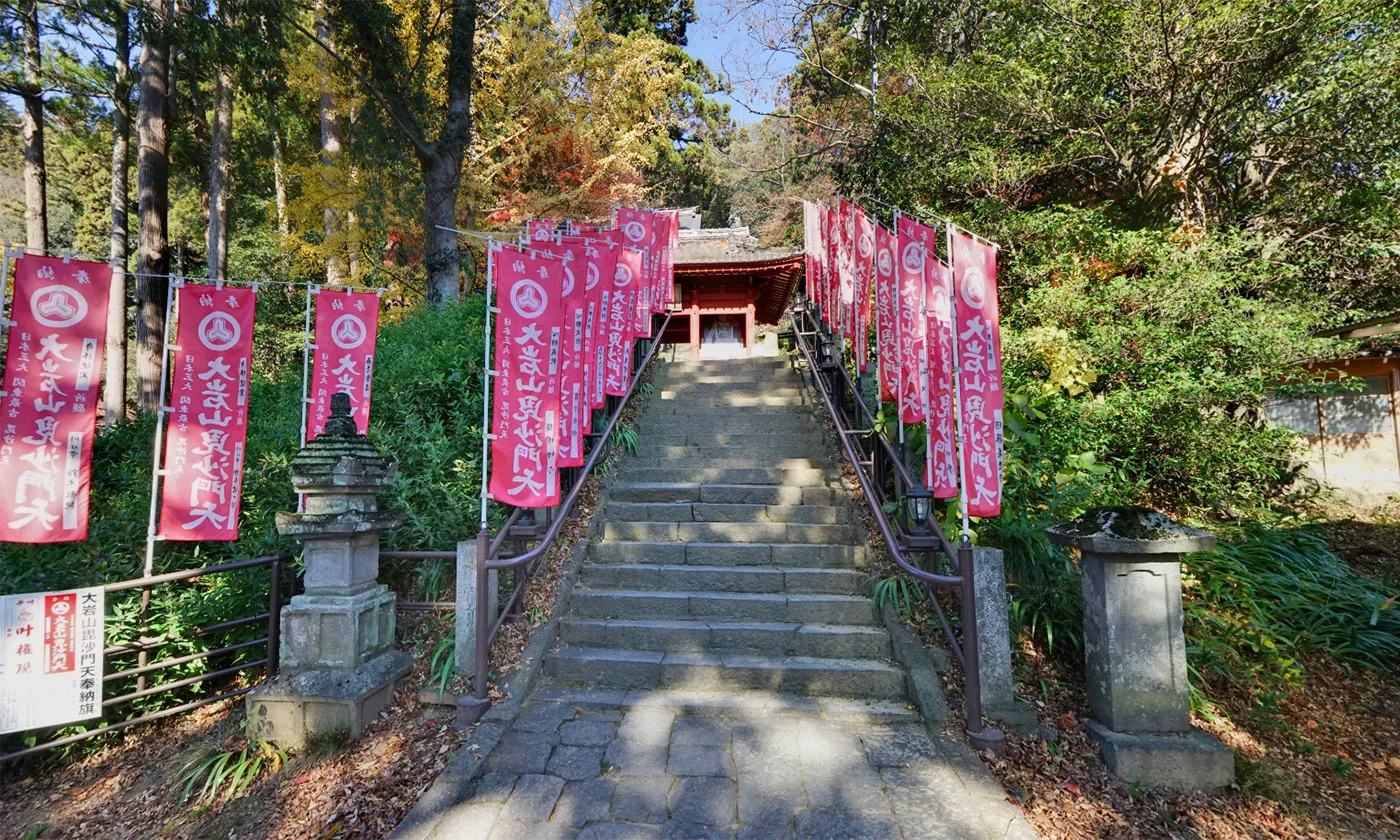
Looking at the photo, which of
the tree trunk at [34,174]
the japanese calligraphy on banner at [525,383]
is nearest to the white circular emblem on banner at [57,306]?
the japanese calligraphy on banner at [525,383]

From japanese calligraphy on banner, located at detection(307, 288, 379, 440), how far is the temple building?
28.0 ft

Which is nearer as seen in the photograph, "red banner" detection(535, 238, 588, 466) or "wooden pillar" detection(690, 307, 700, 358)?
"red banner" detection(535, 238, 588, 466)

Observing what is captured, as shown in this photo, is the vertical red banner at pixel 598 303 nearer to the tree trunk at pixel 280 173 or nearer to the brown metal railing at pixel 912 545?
the brown metal railing at pixel 912 545

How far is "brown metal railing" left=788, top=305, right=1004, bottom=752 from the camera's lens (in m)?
3.30

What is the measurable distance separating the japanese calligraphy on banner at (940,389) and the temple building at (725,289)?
9.97 meters

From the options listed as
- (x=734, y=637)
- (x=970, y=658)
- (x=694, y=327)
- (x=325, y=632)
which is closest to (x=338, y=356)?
(x=325, y=632)

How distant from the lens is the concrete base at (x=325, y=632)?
371 cm

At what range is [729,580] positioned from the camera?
15.2ft

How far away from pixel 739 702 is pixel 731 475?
271 centimetres

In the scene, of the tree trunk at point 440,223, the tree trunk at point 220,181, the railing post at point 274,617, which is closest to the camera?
the railing post at point 274,617

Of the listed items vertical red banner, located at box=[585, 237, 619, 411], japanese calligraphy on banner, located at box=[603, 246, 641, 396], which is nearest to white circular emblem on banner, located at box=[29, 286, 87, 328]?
vertical red banner, located at box=[585, 237, 619, 411]

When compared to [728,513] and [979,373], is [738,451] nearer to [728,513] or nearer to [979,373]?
[728,513]

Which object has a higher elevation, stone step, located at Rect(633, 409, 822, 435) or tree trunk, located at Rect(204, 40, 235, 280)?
tree trunk, located at Rect(204, 40, 235, 280)

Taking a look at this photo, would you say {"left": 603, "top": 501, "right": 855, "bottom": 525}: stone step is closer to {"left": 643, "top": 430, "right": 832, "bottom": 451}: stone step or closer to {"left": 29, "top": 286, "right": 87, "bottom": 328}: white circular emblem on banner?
{"left": 643, "top": 430, "right": 832, "bottom": 451}: stone step
